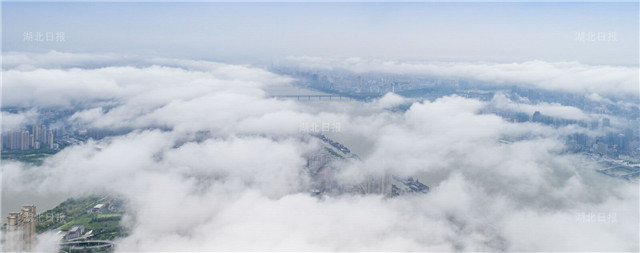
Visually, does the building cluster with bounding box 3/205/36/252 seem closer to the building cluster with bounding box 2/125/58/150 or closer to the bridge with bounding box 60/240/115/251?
the bridge with bounding box 60/240/115/251

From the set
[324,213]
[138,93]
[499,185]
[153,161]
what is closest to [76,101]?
[138,93]

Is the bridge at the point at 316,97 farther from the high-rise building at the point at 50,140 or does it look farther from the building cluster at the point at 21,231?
the building cluster at the point at 21,231

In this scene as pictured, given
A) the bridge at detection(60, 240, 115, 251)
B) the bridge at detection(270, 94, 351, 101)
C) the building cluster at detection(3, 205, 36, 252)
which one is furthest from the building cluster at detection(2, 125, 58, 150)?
the bridge at detection(270, 94, 351, 101)

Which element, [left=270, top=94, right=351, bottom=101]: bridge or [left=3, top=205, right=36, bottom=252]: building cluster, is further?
[left=270, top=94, right=351, bottom=101]: bridge

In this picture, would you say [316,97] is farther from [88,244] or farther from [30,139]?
[88,244]

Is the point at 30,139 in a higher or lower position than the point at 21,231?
higher

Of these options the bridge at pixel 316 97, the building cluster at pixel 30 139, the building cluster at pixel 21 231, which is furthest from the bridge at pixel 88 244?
the bridge at pixel 316 97

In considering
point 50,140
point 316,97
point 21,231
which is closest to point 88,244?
point 21,231
